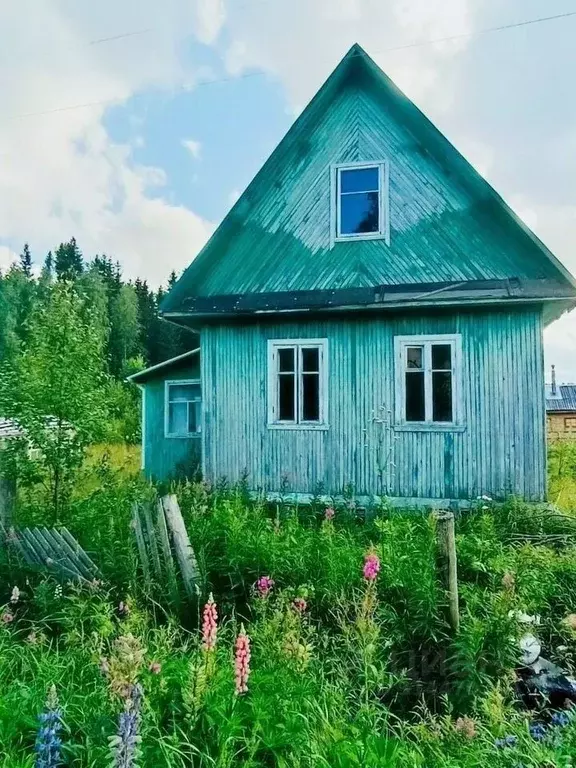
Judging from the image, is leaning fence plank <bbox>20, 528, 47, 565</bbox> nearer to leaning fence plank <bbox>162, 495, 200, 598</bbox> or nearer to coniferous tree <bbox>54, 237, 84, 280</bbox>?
leaning fence plank <bbox>162, 495, 200, 598</bbox>

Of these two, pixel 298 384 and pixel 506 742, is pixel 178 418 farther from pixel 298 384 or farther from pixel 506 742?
pixel 506 742

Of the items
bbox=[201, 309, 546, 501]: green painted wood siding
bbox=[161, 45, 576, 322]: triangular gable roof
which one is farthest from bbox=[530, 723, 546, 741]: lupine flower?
bbox=[161, 45, 576, 322]: triangular gable roof

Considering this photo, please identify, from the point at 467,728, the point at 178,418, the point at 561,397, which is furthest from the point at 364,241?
the point at 561,397

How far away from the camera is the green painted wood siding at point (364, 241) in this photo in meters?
8.82

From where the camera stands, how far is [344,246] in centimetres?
947

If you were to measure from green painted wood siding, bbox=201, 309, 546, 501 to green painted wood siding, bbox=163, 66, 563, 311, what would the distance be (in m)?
0.72

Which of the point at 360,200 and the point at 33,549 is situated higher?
the point at 360,200

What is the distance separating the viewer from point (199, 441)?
41.0 feet

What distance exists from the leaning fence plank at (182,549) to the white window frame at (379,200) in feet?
19.6

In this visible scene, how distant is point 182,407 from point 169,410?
1.00 ft

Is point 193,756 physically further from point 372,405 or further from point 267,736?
point 372,405

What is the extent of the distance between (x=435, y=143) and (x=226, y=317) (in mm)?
4277

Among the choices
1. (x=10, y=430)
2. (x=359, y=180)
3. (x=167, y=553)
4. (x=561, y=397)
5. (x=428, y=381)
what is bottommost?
(x=167, y=553)

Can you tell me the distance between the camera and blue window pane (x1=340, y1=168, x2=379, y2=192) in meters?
9.49
